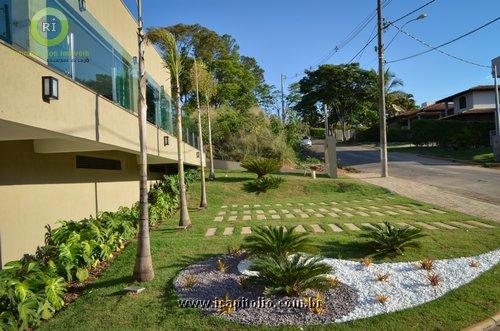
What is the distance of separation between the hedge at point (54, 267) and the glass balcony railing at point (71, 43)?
8.15ft

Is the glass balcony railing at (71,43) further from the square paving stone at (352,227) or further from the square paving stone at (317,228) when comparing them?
the square paving stone at (352,227)

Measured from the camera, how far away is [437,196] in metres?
15.0

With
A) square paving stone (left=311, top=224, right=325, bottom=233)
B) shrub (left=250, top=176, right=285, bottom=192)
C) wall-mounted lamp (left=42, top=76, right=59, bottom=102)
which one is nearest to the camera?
wall-mounted lamp (left=42, top=76, right=59, bottom=102)

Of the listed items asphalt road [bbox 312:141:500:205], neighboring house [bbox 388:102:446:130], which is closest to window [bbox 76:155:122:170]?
asphalt road [bbox 312:141:500:205]

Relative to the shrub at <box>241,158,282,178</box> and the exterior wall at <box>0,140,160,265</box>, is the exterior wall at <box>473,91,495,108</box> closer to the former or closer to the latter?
the shrub at <box>241,158,282,178</box>

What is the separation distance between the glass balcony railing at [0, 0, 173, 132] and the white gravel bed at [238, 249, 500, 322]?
13.0ft

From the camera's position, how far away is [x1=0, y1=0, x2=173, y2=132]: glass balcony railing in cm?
468

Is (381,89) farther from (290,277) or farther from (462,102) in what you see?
(462,102)

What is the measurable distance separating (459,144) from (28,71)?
109 ft

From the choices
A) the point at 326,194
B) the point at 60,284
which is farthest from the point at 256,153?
the point at 60,284

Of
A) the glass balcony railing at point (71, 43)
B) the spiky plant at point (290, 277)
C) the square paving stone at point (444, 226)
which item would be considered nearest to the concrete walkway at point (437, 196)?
the square paving stone at point (444, 226)

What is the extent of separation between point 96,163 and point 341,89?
3994 centimetres

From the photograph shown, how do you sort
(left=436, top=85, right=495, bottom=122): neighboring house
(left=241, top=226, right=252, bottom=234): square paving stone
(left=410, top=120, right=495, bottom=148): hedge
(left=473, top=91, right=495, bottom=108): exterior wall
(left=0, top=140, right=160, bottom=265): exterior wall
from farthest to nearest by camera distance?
(left=473, top=91, right=495, bottom=108): exterior wall → (left=436, top=85, right=495, bottom=122): neighboring house → (left=410, top=120, right=495, bottom=148): hedge → (left=241, top=226, right=252, bottom=234): square paving stone → (left=0, top=140, right=160, bottom=265): exterior wall

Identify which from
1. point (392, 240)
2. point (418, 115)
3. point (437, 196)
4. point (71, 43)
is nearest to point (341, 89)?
point (418, 115)
